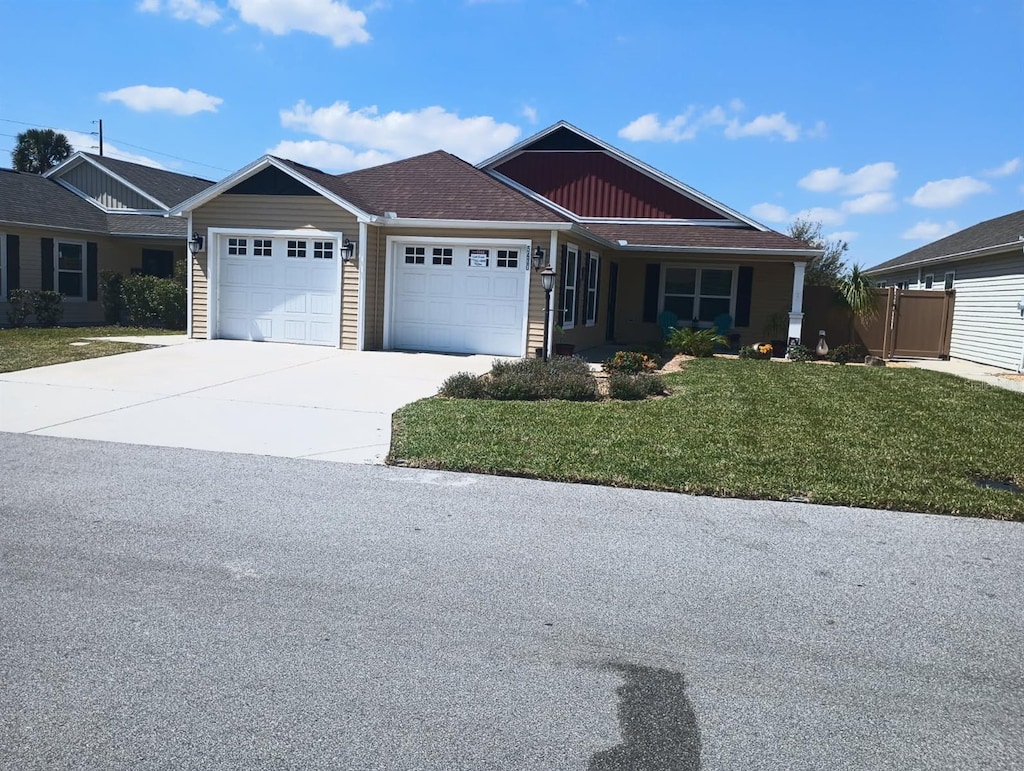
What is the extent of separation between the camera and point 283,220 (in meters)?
16.9

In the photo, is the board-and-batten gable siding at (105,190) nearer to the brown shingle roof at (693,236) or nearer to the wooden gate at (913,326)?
the brown shingle roof at (693,236)

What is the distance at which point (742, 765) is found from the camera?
307 cm

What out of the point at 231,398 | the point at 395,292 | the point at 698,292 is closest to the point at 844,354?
the point at 698,292

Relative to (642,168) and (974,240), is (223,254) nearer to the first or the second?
(642,168)

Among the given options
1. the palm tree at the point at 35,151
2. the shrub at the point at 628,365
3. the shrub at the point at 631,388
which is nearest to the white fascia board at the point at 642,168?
the shrub at the point at 628,365

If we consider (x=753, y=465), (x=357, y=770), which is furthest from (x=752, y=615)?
(x=753, y=465)

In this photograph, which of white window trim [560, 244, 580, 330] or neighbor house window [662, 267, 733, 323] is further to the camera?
neighbor house window [662, 267, 733, 323]

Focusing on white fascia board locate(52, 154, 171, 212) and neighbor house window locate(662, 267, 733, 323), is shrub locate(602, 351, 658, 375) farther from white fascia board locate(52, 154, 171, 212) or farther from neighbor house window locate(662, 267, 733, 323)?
white fascia board locate(52, 154, 171, 212)

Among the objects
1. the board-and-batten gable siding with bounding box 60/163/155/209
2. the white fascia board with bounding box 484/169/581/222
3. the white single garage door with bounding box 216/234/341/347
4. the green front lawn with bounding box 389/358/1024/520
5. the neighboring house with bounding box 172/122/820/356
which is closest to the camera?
the green front lawn with bounding box 389/358/1024/520

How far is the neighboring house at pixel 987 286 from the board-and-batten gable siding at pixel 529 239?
32.9 feet

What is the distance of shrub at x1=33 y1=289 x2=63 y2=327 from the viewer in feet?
67.8

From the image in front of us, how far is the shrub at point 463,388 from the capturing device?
1134 centimetres

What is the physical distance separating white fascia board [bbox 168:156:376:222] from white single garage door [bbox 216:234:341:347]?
0.82m

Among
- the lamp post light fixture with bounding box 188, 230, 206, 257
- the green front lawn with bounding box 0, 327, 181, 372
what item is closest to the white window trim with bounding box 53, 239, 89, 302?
the green front lawn with bounding box 0, 327, 181, 372
